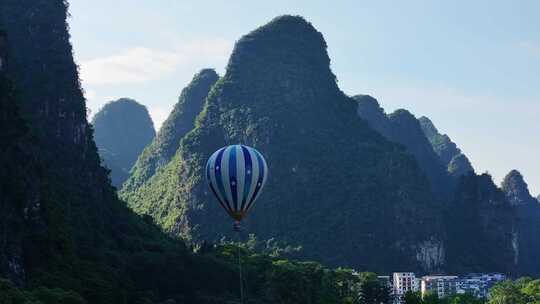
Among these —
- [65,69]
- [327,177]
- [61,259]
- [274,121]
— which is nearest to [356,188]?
[327,177]

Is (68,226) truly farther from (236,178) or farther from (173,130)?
(173,130)

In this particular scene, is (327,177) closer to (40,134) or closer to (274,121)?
(274,121)

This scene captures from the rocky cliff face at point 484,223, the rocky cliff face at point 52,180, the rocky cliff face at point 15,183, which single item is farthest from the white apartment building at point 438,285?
the rocky cliff face at point 15,183

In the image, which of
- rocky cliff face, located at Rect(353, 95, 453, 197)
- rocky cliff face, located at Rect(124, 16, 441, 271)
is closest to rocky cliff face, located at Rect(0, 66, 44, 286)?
rocky cliff face, located at Rect(124, 16, 441, 271)

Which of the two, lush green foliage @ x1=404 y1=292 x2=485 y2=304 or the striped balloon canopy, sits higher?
the striped balloon canopy

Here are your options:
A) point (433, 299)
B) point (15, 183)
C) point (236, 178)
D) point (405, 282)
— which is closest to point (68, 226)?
point (15, 183)

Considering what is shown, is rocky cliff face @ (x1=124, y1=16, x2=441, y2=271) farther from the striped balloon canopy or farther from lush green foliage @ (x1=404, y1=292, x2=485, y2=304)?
the striped balloon canopy

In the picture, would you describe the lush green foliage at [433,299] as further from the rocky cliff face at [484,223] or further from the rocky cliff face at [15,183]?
the rocky cliff face at [484,223]
